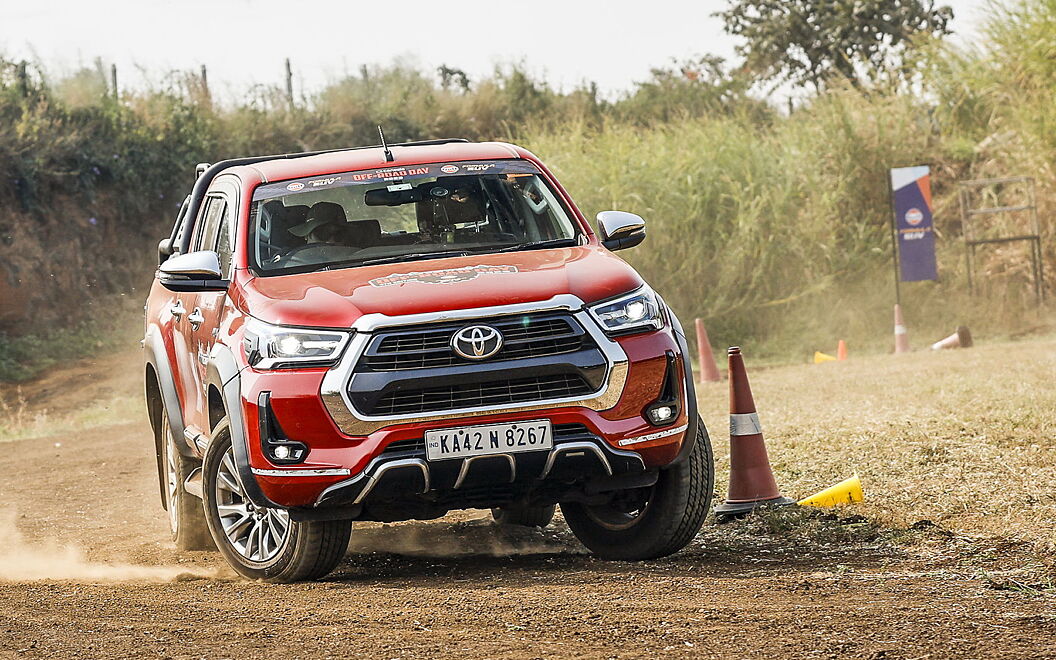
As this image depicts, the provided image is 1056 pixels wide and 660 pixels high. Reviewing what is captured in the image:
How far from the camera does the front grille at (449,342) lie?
5773 mm

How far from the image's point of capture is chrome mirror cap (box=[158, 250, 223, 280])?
660cm

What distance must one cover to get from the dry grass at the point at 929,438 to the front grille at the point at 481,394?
2.17 metres

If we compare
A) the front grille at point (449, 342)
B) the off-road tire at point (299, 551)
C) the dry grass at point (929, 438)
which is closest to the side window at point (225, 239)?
the off-road tire at point (299, 551)

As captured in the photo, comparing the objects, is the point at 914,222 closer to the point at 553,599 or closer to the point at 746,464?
the point at 746,464

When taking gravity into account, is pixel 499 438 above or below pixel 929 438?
above

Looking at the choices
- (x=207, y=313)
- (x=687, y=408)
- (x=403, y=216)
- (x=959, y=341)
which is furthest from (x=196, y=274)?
(x=959, y=341)

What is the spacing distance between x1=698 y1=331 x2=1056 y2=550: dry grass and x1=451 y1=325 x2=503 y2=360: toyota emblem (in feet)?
8.10

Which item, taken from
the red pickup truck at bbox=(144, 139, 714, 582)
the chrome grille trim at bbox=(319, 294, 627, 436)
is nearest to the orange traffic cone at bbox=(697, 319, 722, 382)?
the red pickup truck at bbox=(144, 139, 714, 582)

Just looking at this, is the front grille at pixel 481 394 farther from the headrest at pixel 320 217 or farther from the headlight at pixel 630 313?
the headrest at pixel 320 217

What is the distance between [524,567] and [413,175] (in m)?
2.02

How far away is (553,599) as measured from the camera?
5.55 m

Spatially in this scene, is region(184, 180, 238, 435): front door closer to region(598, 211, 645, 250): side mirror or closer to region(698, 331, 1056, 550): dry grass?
region(598, 211, 645, 250): side mirror

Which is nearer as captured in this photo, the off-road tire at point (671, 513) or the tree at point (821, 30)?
the off-road tire at point (671, 513)

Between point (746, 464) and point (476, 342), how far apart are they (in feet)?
8.39
